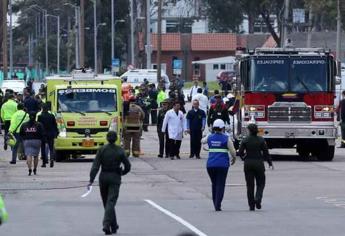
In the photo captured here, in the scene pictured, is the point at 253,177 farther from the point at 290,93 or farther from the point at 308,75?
the point at 308,75

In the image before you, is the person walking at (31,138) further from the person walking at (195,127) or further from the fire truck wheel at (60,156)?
the person walking at (195,127)

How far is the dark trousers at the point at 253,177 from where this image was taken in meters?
20.1

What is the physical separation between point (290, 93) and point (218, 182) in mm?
11404

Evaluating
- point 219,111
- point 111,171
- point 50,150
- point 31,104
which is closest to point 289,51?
point 219,111

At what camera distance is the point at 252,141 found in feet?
66.2

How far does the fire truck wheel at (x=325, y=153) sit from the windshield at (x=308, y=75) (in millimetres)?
1837

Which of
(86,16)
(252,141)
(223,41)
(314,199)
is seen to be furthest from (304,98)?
(223,41)

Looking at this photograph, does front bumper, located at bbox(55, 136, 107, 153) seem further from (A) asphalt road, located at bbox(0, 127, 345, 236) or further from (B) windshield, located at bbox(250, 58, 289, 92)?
(B) windshield, located at bbox(250, 58, 289, 92)

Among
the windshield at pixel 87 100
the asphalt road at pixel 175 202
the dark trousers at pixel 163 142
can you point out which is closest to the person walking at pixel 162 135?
the dark trousers at pixel 163 142

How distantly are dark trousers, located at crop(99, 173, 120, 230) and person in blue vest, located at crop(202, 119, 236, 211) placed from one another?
10.9ft

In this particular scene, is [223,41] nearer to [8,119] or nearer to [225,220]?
[8,119]

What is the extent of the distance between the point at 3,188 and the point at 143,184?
2.99 m

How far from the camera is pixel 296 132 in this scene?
31.1m

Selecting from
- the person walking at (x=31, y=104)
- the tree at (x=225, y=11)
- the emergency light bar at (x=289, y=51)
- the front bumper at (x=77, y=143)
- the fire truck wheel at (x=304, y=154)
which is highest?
the tree at (x=225, y=11)
